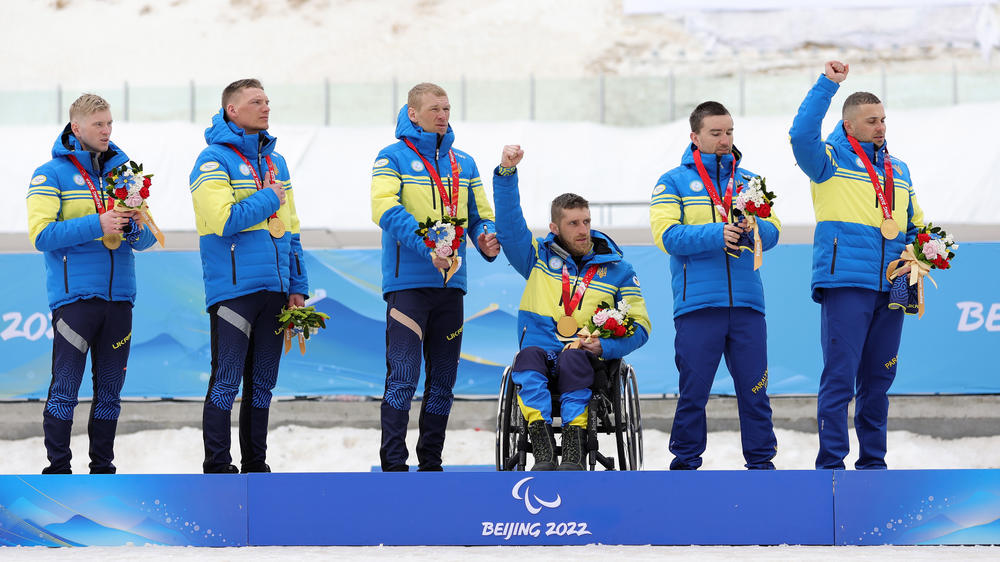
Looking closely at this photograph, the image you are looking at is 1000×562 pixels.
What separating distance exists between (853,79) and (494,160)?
6549 mm

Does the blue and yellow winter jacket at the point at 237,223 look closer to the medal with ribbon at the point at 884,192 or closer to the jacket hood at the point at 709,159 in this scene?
the jacket hood at the point at 709,159

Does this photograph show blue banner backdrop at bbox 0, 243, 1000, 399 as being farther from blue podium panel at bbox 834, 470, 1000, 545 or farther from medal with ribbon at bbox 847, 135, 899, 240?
blue podium panel at bbox 834, 470, 1000, 545

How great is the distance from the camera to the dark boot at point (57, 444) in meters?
4.80

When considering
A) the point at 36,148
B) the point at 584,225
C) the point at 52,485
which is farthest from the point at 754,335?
the point at 36,148

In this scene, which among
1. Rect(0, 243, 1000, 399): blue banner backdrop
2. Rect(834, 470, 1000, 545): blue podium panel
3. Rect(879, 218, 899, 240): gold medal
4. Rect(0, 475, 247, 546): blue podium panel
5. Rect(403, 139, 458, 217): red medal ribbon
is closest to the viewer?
Rect(834, 470, 1000, 545): blue podium panel

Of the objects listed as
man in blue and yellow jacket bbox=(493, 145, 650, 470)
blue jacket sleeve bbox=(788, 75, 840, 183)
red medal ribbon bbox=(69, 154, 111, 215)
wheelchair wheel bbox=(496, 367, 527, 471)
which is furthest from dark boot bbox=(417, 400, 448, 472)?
blue jacket sleeve bbox=(788, 75, 840, 183)

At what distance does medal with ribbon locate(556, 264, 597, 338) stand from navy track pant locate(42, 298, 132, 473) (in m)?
1.94

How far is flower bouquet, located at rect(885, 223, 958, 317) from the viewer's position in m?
4.85

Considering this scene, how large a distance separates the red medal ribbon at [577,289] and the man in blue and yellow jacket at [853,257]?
0.99 metres

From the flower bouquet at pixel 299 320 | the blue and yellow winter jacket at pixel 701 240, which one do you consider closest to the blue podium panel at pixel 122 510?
the flower bouquet at pixel 299 320

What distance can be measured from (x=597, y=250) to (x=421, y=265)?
34.5 inches

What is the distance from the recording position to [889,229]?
494 centimetres

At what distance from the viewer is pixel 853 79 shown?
20031 millimetres

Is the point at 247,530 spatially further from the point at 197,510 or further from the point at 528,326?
the point at 528,326
